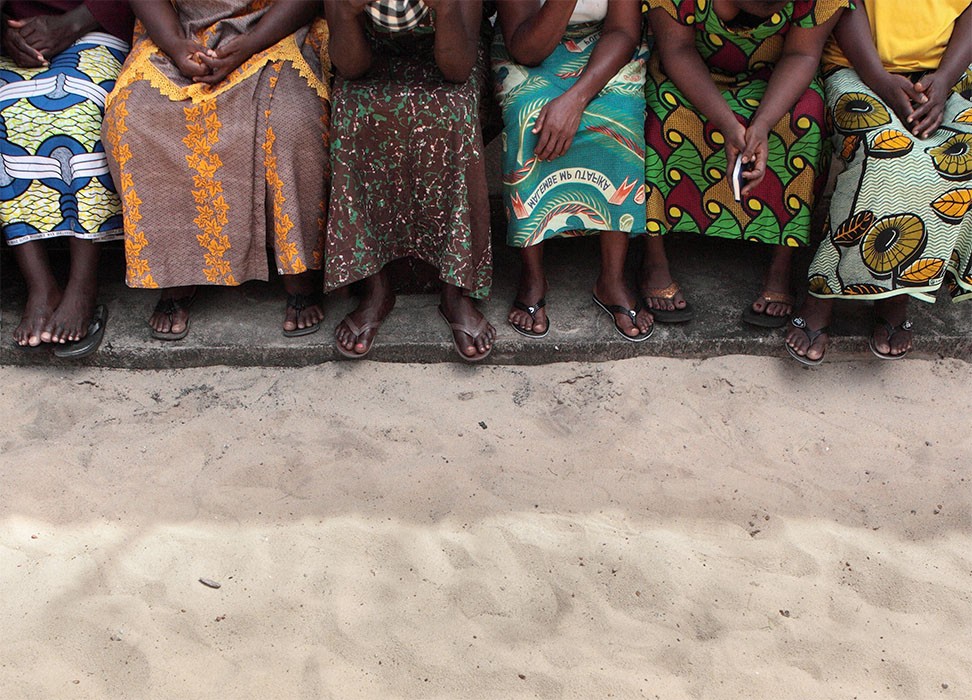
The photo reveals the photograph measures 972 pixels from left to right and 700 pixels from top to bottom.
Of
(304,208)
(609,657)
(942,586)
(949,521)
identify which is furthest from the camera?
(304,208)

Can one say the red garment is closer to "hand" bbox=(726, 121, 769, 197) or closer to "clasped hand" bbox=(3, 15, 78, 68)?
"clasped hand" bbox=(3, 15, 78, 68)

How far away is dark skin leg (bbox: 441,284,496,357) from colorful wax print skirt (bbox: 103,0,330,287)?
44 cm

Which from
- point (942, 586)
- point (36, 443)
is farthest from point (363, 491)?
point (942, 586)

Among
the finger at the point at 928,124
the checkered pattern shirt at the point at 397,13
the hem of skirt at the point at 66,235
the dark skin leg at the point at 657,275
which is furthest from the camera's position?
the dark skin leg at the point at 657,275

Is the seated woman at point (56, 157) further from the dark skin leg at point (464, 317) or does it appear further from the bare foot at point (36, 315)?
the dark skin leg at point (464, 317)

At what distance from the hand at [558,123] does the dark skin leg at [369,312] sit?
2.22ft

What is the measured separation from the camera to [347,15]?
2.35 metres

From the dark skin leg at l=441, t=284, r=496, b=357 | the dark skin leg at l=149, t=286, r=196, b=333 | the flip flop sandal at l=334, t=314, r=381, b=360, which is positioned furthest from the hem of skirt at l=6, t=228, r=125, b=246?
the dark skin leg at l=441, t=284, r=496, b=357

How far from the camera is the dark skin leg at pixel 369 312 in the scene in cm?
271

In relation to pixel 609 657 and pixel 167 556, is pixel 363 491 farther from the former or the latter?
pixel 609 657

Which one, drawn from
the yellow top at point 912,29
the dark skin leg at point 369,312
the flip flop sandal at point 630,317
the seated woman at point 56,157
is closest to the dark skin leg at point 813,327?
the flip flop sandal at point 630,317

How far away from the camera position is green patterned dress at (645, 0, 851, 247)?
258 cm

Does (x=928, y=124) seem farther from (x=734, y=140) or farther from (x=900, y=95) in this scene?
(x=734, y=140)

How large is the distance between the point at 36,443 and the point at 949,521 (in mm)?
2633
